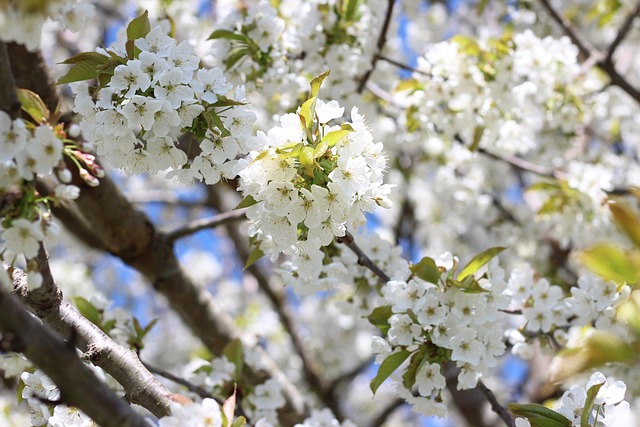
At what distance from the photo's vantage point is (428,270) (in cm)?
193

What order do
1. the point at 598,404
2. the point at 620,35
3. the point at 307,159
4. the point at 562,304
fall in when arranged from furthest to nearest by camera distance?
the point at 620,35
the point at 562,304
the point at 598,404
the point at 307,159

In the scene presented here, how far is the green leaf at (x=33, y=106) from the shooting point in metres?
1.44

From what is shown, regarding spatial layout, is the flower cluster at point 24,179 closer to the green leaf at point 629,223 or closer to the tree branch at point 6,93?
the tree branch at point 6,93

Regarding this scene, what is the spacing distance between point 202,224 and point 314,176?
4.84 feet

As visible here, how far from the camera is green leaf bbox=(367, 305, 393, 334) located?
2039 millimetres

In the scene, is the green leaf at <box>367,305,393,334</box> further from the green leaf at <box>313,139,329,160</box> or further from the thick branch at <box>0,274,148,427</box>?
the thick branch at <box>0,274,148,427</box>

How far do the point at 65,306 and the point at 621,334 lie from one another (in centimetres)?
181

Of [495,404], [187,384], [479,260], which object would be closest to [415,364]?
[495,404]

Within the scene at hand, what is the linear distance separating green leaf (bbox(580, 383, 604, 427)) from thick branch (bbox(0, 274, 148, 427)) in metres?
1.09

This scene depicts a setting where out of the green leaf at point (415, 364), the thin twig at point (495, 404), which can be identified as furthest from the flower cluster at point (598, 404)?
the green leaf at point (415, 364)

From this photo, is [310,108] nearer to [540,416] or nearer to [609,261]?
[609,261]

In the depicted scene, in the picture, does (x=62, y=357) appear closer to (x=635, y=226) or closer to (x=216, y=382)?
(x=635, y=226)

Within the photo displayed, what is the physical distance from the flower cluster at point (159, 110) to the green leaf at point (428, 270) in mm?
614

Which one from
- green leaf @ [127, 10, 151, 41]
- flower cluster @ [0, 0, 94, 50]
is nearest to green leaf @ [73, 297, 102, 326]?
green leaf @ [127, 10, 151, 41]
